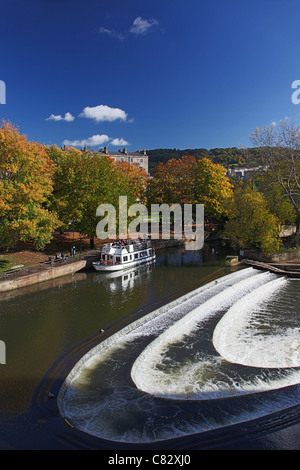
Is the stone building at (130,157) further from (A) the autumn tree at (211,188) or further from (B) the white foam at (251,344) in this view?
(B) the white foam at (251,344)

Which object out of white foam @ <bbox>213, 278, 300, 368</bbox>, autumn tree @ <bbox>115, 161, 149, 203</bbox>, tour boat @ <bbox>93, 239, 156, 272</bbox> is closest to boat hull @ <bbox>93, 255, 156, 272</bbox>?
tour boat @ <bbox>93, 239, 156, 272</bbox>

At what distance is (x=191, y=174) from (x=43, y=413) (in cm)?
4938

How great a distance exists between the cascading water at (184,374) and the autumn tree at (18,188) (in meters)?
16.4

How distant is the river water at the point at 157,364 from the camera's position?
10.2 m

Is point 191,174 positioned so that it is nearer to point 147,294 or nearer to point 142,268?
point 142,268

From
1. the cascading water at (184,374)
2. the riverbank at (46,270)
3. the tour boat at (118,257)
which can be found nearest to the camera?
the cascading water at (184,374)

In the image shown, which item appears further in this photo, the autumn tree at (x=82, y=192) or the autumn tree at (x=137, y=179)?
the autumn tree at (x=137, y=179)

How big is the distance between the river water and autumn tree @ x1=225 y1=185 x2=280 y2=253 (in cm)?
1034

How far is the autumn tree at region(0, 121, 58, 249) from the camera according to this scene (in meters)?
28.2

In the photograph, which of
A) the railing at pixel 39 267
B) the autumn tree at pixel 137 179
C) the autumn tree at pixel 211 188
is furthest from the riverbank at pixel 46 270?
the autumn tree at pixel 211 188

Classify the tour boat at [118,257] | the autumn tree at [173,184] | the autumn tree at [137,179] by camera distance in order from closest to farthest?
1. the tour boat at [118,257]
2. the autumn tree at [173,184]
3. the autumn tree at [137,179]

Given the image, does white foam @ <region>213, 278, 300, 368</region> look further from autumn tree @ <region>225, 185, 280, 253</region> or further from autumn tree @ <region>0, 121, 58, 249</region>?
autumn tree @ <region>0, 121, 58, 249</region>

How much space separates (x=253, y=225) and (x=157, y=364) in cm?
2632
